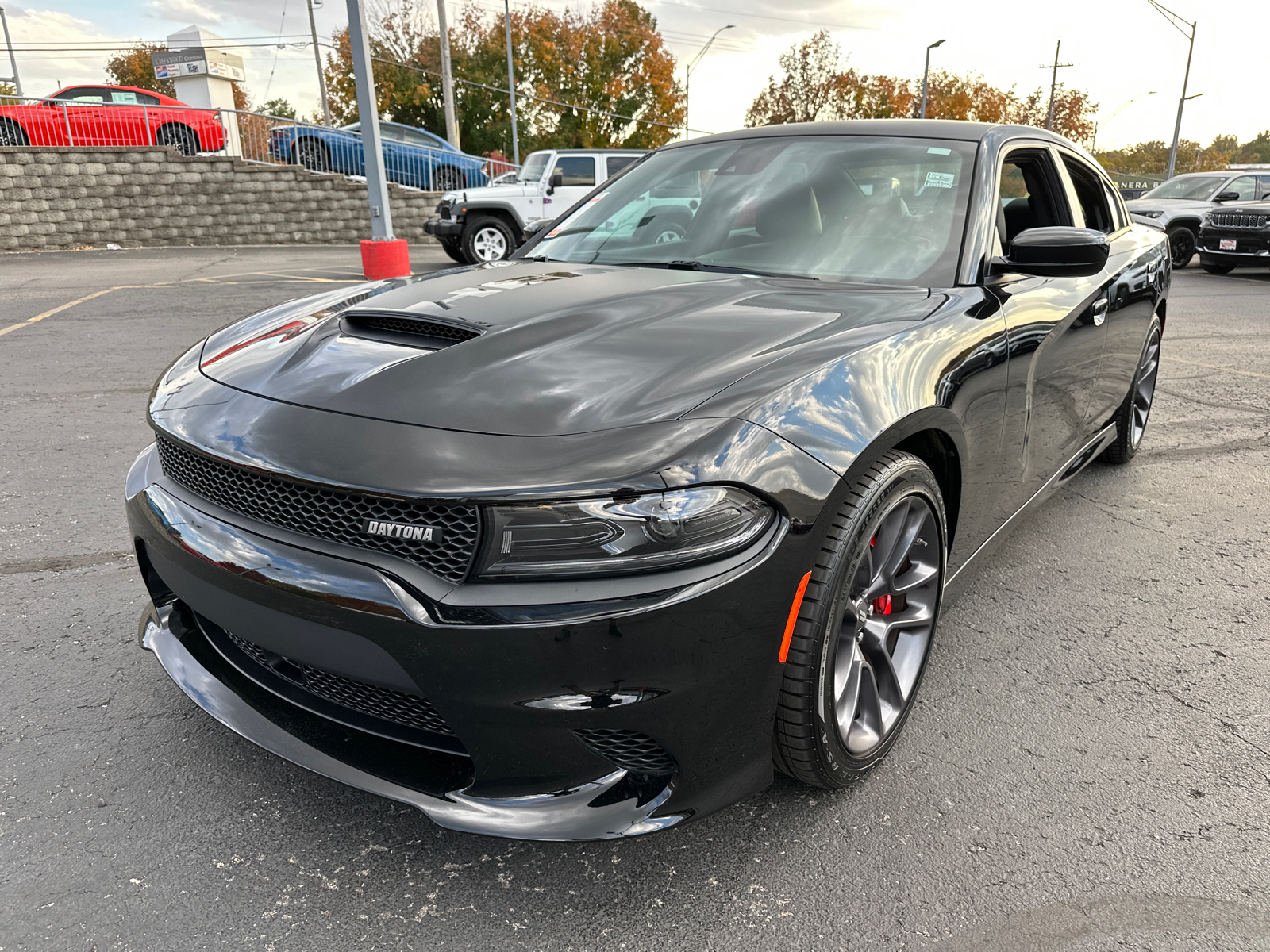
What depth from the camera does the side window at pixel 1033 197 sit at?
3205 mm

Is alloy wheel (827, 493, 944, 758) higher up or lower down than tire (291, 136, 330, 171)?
lower down

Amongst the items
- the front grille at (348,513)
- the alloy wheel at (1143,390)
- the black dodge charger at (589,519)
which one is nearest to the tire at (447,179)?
the alloy wheel at (1143,390)

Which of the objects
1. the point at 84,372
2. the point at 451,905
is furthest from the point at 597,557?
the point at 84,372

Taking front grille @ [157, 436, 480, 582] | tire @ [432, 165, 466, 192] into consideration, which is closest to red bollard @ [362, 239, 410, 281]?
front grille @ [157, 436, 480, 582]

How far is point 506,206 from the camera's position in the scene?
43.0ft

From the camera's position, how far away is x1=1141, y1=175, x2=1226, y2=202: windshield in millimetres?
16234

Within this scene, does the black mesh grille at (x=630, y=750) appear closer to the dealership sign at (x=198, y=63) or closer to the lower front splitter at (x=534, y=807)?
the lower front splitter at (x=534, y=807)

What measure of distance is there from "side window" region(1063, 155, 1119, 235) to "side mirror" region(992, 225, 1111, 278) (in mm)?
1145

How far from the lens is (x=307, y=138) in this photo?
59.7 ft

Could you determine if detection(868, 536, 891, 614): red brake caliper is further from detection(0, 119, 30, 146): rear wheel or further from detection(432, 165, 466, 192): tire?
detection(0, 119, 30, 146): rear wheel

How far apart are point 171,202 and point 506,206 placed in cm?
833

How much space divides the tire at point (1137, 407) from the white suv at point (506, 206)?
9.58m

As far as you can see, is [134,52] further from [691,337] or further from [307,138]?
[691,337]

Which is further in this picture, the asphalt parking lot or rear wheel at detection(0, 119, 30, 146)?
rear wheel at detection(0, 119, 30, 146)
